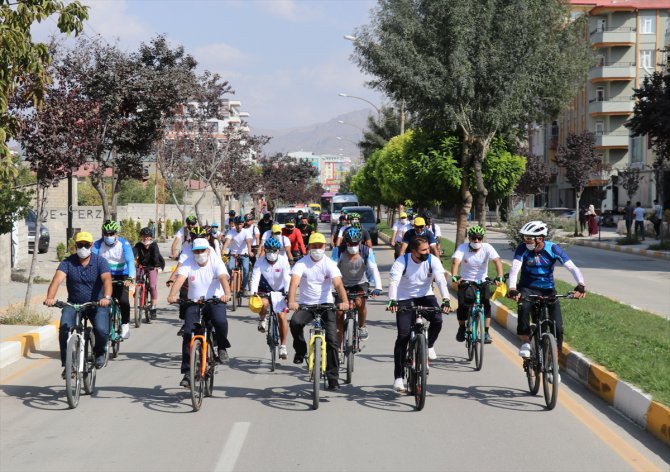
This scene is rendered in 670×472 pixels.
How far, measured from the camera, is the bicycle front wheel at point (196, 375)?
8.84 m

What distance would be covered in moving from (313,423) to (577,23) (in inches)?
1260

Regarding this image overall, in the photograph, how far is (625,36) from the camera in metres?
81.4

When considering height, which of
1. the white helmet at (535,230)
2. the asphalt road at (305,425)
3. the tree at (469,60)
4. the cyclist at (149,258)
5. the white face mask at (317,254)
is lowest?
the asphalt road at (305,425)

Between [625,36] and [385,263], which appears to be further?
[625,36]

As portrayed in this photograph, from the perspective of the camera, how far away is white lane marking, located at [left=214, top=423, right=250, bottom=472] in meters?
6.86

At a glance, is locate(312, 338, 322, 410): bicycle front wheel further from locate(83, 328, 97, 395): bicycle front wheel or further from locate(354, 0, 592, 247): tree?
locate(354, 0, 592, 247): tree

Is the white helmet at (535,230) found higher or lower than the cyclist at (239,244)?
higher

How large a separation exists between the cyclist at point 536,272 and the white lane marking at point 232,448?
3.03 metres

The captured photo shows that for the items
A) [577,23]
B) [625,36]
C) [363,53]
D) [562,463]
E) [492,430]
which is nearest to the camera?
[562,463]

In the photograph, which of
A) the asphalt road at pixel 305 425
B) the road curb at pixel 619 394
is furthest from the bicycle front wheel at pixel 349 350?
the road curb at pixel 619 394

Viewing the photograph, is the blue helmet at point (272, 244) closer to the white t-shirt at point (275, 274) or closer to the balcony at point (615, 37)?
the white t-shirt at point (275, 274)

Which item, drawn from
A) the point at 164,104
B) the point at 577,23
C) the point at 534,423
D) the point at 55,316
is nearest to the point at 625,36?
the point at 577,23

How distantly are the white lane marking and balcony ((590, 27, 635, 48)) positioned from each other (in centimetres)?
7848

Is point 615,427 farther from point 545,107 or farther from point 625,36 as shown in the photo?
point 625,36
